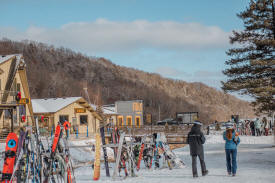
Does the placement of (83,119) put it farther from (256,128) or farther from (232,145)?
(232,145)

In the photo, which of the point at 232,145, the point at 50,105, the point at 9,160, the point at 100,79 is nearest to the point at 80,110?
the point at 50,105

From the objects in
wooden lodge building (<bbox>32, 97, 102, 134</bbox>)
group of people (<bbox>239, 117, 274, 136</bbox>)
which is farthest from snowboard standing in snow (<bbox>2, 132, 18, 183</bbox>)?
wooden lodge building (<bbox>32, 97, 102, 134</bbox>)

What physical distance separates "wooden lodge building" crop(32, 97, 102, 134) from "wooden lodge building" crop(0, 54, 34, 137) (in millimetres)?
5665

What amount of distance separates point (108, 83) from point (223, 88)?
146959 mm

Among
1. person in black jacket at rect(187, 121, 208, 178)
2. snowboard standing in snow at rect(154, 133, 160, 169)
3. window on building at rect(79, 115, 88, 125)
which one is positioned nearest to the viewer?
person in black jacket at rect(187, 121, 208, 178)

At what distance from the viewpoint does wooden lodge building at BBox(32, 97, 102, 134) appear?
139 ft

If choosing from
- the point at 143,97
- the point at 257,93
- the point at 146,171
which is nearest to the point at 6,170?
the point at 146,171

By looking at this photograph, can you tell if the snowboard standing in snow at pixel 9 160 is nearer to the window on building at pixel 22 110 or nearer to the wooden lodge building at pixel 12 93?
the wooden lodge building at pixel 12 93

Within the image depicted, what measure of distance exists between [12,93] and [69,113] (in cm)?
1096

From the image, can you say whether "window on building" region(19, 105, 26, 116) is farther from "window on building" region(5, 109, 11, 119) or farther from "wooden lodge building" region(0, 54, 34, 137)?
"window on building" region(5, 109, 11, 119)

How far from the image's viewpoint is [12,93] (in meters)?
33.7

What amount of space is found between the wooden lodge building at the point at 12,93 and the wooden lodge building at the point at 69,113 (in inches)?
223

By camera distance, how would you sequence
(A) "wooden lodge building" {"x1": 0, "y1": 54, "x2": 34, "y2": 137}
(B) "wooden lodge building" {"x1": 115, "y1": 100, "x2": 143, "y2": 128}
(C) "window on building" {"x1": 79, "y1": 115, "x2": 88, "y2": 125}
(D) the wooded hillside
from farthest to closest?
(D) the wooded hillside
(B) "wooden lodge building" {"x1": 115, "y1": 100, "x2": 143, "y2": 128}
(C) "window on building" {"x1": 79, "y1": 115, "x2": 88, "y2": 125}
(A) "wooden lodge building" {"x1": 0, "y1": 54, "x2": 34, "y2": 137}

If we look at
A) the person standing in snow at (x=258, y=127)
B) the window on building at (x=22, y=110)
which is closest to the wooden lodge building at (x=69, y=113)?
the window on building at (x=22, y=110)
